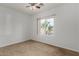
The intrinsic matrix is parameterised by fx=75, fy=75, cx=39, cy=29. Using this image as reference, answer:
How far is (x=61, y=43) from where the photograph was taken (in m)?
3.03

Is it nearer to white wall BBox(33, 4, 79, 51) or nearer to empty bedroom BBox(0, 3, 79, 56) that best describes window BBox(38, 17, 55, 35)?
empty bedroom BBox(0, 3, 79, 56)

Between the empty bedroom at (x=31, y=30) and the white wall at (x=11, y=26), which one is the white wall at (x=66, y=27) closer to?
the empty bedroom at (x=31, y=30)

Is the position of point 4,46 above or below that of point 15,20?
below

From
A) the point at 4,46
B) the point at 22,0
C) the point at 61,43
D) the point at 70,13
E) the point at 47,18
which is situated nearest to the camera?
the point at 22,0

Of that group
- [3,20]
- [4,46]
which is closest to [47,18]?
[3,20]

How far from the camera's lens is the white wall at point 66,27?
2549 millimetres

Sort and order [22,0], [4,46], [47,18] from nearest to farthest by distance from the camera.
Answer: [22,0]
[4,46]
[47,18]

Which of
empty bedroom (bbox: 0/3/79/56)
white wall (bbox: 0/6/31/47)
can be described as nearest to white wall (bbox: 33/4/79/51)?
empty bedroom (bbox: 0/3/79/56)

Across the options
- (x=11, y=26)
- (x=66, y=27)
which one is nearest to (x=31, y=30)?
(x=11, y=26)

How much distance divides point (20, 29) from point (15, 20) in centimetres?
36

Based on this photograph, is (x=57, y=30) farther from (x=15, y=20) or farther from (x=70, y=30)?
(x=15, y=20)

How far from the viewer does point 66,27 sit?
9.20ft

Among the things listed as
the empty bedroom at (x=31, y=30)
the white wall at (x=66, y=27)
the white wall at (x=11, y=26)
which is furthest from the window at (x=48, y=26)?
the white wall at (x=11, y=26)

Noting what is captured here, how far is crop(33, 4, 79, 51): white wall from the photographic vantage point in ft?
8.36
